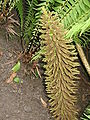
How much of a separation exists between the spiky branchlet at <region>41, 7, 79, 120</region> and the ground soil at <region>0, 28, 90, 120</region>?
0.16 meters

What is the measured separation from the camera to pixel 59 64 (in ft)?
7.11

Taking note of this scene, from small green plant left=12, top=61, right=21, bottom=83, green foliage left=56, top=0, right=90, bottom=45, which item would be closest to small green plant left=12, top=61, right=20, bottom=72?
small green plant left=12, top=61, right=21, bottom=83

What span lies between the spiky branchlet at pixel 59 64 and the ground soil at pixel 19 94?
6.2 inches

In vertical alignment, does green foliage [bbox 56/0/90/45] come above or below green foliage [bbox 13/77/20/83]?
above

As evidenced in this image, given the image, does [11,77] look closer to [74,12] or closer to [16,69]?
[16,69]

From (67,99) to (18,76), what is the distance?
0.60 metres

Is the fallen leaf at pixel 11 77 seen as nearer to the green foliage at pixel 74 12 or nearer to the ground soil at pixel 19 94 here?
the ground soil at pixel 19 94

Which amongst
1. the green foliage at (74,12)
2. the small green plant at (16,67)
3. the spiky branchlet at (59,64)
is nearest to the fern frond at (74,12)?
the green foliage at (74,12)

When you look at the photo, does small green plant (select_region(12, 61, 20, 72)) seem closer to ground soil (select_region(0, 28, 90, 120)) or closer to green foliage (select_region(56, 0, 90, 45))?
ground soil (select_region(0, 28, 90, 120))

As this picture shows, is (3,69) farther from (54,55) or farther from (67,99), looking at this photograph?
(54,55)

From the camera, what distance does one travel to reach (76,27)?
207 cm

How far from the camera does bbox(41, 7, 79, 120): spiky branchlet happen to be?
1.90 metres

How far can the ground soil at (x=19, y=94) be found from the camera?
2729mm

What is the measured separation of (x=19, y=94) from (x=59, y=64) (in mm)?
759
